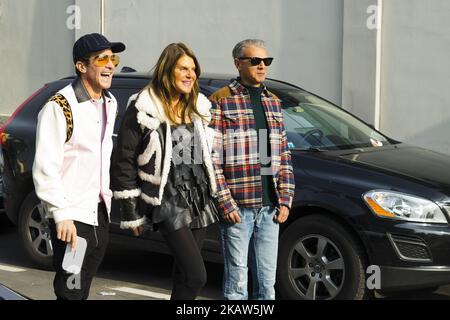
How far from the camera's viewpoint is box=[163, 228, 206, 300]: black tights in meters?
4.64

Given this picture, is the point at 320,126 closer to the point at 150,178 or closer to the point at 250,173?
the point at 250,173

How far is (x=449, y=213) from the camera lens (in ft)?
19.2

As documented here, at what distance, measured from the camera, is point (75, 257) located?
443 centimetres

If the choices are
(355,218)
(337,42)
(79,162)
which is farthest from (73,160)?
(337,42)

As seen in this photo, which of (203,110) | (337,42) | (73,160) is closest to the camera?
(73,160)

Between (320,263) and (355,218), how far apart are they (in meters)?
0.42

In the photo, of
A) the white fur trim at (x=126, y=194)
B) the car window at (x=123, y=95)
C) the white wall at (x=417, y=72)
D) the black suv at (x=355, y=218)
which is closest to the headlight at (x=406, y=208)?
the black suv at (x=355, y=218)

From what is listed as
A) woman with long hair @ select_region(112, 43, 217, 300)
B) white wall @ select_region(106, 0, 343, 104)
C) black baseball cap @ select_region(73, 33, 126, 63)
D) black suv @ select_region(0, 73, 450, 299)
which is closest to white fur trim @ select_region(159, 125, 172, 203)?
woman with long hair @ select_region(112, 43, 217, 300)

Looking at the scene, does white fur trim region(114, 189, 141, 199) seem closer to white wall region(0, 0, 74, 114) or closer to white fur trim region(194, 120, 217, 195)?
white fur trim region(194, 120, 217, 195)

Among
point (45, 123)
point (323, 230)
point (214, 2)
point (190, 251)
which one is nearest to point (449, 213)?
point (323, 230)

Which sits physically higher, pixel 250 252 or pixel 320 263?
pixel 250 252

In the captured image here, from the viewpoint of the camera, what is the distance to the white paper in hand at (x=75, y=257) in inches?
173

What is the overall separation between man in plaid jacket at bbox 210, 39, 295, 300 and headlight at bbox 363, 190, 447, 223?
A: 1033 millimetres

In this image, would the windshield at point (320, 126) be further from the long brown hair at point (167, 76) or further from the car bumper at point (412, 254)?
the long brown hair at point (167, 76)
